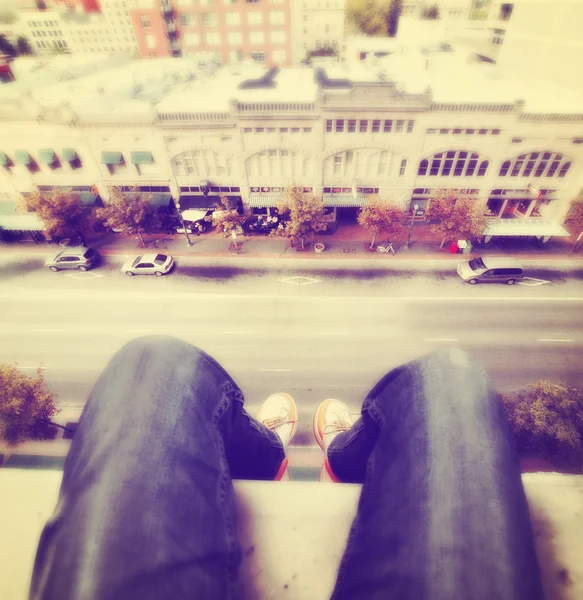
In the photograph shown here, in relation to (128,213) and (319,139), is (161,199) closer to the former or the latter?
(128,213)

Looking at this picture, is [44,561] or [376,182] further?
[376,182]

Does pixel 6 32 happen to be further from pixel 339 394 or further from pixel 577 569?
pixel 577 569

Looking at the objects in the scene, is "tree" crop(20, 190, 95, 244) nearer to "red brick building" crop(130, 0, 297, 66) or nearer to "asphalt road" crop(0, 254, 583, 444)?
"asphalt road" crop(0, 254, 583, 444)

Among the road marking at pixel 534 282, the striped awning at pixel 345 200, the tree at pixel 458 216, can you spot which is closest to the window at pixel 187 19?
the striped awning at pixel 345 200

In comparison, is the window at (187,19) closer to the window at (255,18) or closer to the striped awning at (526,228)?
the window at (255,18)

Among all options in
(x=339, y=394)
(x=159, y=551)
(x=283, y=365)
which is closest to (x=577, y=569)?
(x=159, y=551)

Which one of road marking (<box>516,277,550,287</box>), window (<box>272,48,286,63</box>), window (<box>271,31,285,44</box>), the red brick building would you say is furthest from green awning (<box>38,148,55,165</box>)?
window (<box>272,48,286,63</box>)
